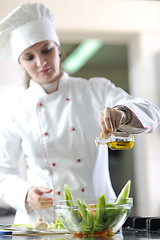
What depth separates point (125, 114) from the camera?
1.50m

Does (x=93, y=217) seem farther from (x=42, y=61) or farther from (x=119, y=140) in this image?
(x=42, y=61)

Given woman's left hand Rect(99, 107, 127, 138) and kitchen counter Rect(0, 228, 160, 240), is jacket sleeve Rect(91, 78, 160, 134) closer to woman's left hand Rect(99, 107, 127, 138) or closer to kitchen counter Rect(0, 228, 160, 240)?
woman's left hand Rect(99, 107, 127, 138)

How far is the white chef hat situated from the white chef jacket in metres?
0.21

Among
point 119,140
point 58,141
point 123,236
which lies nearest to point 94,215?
point 123,236

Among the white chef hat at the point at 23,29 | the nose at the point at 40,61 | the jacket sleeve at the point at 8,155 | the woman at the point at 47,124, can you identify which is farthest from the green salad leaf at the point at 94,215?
the white chef hat at the point at 23,29

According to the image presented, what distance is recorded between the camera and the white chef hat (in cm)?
199

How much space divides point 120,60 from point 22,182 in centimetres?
547

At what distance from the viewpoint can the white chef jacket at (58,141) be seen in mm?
1938

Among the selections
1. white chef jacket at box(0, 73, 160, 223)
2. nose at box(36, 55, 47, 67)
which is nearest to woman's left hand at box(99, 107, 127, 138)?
white chef jacket at box(0, 73, 160, 223)

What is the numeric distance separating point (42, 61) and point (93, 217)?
3.12 ft

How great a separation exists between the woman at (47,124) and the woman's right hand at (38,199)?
0.08 metres

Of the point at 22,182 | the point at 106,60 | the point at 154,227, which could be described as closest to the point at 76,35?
the point at 106,60

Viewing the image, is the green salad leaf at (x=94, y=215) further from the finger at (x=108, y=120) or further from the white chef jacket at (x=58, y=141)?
the white chef jacket at (x=58, y=141)

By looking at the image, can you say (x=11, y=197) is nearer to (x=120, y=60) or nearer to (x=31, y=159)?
(x=31, y=159)
